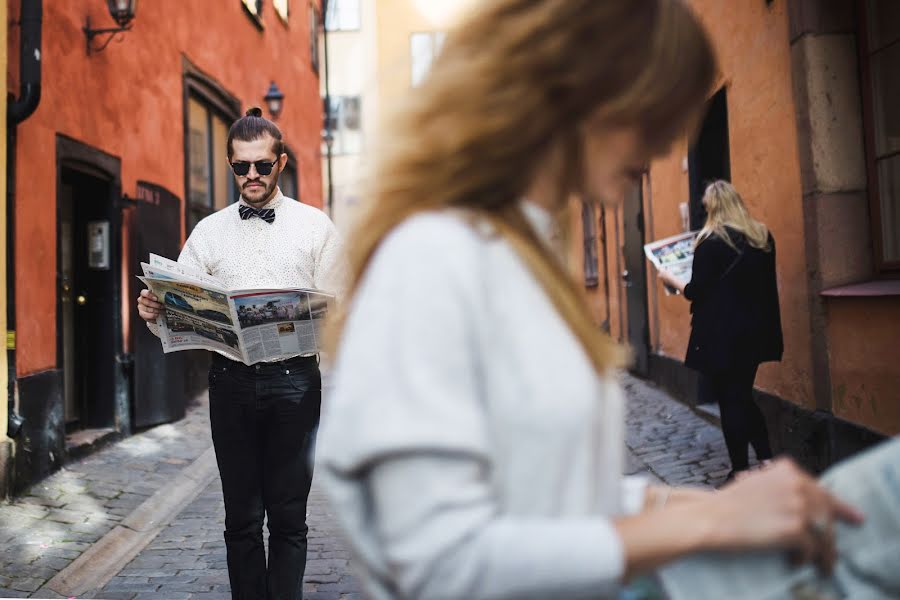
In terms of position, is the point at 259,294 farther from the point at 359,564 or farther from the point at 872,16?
the point at 872,16

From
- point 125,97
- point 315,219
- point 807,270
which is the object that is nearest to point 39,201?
point 125,97

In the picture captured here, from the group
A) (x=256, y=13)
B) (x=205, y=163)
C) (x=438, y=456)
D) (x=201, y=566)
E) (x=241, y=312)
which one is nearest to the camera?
(x=438, y=456)

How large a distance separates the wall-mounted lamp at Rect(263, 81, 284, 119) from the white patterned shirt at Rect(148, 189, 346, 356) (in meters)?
10.3

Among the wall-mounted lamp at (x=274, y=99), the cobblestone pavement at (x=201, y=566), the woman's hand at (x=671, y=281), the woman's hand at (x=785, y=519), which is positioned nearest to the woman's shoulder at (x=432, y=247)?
the woman's hand at (x=785, y=519)

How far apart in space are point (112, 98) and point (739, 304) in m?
5.66

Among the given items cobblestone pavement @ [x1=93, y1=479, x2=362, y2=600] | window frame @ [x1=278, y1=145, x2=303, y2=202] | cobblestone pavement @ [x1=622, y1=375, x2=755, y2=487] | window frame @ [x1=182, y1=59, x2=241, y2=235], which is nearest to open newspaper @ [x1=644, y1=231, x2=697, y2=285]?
cobblestone pavement @ [x1=622, y1=375, x2=755, y2=487]

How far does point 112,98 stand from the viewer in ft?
25.2

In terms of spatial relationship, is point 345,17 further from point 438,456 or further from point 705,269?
point 438,456

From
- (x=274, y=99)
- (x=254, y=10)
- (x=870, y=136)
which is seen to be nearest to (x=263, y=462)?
(x=870, y=136)

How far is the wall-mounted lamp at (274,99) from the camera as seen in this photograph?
13227 mm

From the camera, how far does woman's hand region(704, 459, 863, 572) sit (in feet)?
3.17

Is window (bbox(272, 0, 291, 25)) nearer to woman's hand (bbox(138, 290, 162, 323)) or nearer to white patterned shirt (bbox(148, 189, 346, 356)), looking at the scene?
white patterned shirt (bbox(148, 189, 346, 356))

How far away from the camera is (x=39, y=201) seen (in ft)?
20.5

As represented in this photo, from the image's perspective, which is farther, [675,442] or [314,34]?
[314,34]
